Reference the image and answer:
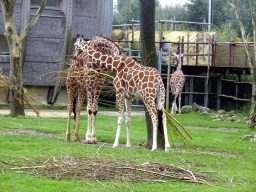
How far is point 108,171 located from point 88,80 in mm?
4282

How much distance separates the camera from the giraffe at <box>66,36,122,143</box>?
11008 millimetres

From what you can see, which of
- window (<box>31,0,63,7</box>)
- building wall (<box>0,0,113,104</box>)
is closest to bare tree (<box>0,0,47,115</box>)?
building wall (<box>0,0,113,104</box>)

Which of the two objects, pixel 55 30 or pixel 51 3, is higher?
pixel 51 3

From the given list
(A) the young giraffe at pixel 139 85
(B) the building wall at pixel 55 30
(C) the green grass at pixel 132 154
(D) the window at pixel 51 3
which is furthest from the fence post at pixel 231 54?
(A) the young giraffe at pixel 139 85

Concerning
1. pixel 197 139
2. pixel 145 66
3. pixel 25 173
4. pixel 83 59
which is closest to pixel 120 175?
pixel 25 173

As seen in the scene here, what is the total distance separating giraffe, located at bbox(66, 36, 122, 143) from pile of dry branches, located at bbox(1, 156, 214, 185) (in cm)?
368

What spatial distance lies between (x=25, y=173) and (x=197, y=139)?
21.8 ft

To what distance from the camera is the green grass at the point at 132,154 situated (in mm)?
6475

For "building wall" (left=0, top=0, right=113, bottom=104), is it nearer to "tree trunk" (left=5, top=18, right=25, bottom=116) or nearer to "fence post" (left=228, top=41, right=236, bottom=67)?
"tree trunk" (left=5, top=18, right=25, bottom=116)

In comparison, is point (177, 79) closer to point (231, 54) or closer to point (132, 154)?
point (231, 54)

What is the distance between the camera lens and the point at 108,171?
7.01 metres

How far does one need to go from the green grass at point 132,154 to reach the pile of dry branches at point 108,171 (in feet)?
0.55

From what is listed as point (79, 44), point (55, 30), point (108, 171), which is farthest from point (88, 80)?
point (55, 30)

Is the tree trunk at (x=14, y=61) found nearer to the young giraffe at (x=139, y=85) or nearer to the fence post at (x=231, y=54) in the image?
the young giraffe at (x=139, y=85)
